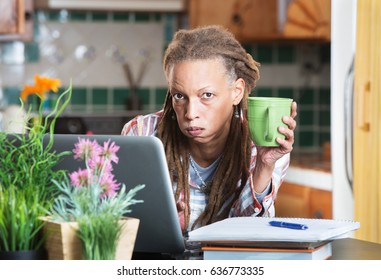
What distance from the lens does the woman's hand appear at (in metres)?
1.49

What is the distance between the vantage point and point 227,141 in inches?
78.7

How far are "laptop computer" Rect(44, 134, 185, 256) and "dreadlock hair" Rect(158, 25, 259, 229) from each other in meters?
0.51

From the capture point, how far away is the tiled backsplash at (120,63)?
493cm

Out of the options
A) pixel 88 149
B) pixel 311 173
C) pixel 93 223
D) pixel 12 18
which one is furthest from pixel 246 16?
pixel 93 223

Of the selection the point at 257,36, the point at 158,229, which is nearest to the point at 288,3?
the point at 257,36

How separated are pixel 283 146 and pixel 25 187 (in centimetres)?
51

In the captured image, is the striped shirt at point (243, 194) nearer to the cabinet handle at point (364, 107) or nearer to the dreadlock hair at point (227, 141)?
the dreadlock hair at point (227, 141)

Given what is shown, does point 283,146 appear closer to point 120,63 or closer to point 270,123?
point 270,123

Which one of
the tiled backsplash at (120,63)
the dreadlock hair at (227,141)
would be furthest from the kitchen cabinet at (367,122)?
the tiled backsplash at (120,63)

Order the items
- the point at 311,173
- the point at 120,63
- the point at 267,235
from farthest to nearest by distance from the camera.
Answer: the point at 120,63, the point at 311,173, the point at 267,235

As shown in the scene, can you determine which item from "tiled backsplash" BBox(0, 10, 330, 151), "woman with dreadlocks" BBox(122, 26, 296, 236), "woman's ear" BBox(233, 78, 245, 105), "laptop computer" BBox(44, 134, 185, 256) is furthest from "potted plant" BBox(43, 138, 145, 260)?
"tiled backsplash" BBox(0, 10, 330, 151)

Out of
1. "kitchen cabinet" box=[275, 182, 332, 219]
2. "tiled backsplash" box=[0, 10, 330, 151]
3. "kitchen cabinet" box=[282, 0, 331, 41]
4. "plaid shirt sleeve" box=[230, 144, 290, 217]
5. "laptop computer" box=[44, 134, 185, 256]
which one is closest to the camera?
"laptop computer" box=[44, 134, 185, 256]

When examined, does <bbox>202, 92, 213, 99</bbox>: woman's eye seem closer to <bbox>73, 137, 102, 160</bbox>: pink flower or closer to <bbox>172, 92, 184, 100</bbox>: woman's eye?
A: <bbox>172, 92, 184, 100</bbox>: woman's eye
